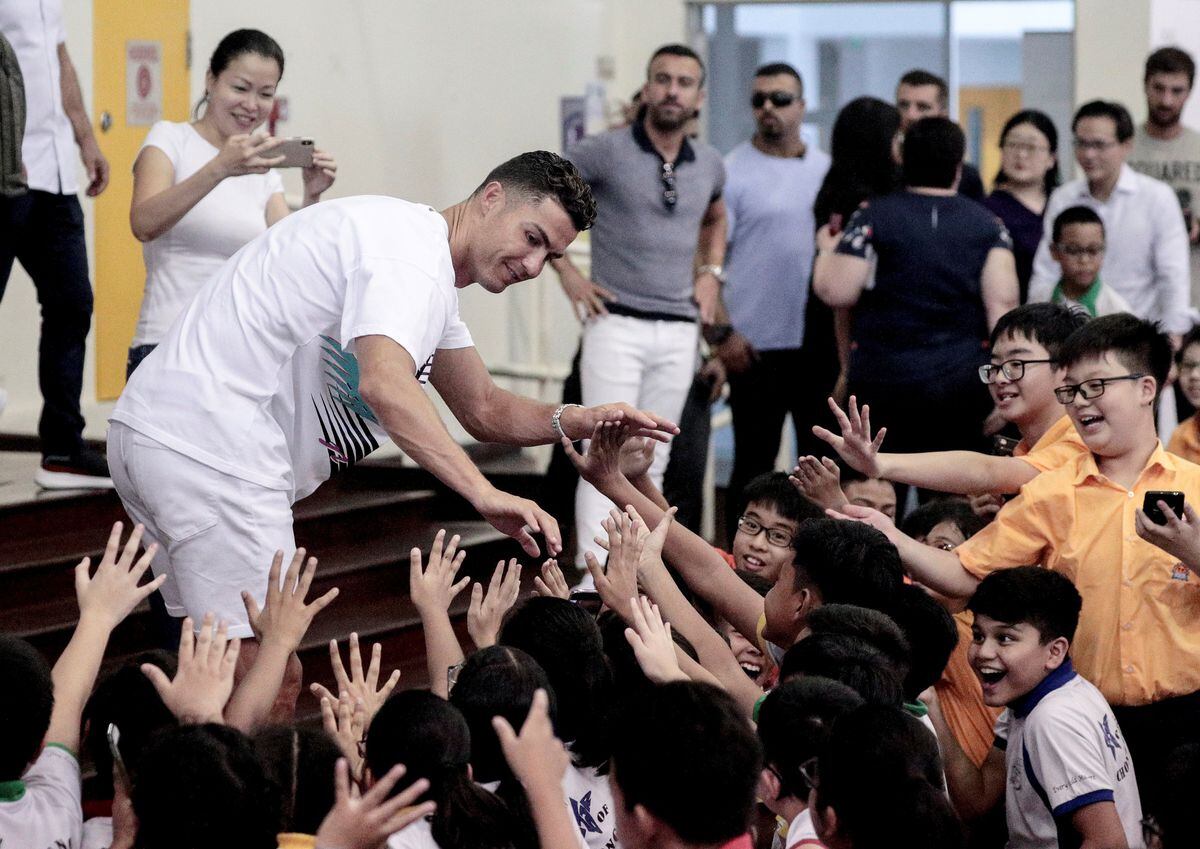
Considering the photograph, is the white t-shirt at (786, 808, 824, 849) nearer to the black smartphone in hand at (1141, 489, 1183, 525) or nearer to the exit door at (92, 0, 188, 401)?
the black smartphone in hand at (1141, 489, 1183, 525)

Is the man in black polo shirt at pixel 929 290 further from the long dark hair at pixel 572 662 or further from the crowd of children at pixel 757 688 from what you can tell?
the long dark hair at pixel 572 662

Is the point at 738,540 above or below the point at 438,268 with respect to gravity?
below

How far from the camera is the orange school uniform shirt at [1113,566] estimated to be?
→ 3.04 meters

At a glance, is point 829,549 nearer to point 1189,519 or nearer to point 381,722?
point 1189,519

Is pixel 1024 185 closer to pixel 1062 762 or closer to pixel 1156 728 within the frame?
pixel 1156 728

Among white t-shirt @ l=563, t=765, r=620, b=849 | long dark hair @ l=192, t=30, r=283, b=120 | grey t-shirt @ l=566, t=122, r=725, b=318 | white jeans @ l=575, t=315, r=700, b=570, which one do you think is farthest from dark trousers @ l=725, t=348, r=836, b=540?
white t-shirt @ l=563, t=765, r=620, b=849

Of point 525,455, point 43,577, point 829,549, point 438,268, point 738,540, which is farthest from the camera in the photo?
point 525,455

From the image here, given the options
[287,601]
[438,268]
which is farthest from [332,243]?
[287,601]

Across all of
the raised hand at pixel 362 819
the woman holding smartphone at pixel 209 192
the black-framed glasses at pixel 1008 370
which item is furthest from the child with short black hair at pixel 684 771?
the woman holding smartphone at pixel 209 192

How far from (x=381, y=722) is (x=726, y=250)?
3820mm

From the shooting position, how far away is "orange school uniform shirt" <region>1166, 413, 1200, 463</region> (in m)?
4.17

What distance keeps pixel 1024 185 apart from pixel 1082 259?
85cm

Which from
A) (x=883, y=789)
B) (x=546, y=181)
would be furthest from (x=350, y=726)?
(x=546, y=181)

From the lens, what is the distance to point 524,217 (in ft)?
9.44
